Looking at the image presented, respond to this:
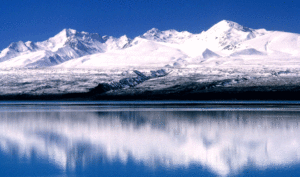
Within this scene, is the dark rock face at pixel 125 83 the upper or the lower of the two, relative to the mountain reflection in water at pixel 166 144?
upper

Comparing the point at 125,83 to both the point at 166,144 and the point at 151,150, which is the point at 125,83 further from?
the point at 151,150

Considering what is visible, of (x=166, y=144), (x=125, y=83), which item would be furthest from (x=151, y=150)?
(x=125, y=83)

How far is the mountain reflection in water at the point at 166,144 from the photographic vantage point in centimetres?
1607

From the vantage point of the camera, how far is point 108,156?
56.3ft

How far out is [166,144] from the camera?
2019cm

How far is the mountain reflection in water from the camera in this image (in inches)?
633

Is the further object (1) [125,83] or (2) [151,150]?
(1) [125,83]

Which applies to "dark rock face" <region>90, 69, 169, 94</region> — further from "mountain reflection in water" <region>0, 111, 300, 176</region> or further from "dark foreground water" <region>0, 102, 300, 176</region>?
"dark foreground water" <region>0, 102, 300, 176</region>

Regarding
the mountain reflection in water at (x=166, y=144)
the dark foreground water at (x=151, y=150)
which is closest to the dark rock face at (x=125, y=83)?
the mountain reflection in water at (x=166, y=144)

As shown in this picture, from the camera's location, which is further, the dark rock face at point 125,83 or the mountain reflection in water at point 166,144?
the dark rock face at point 125,83

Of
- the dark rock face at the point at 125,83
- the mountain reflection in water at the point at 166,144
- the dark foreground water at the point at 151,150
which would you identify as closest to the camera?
the dark foreground water at the point at 151,150

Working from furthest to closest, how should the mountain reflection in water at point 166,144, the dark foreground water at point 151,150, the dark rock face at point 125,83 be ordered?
1. the dark rock face at point 125,83
2. the mountain reflection in water at point 166,144
3. the dark foreground water at point 151,150

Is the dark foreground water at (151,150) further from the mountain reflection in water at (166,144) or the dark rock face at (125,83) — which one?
the dark rock face at (125,83)

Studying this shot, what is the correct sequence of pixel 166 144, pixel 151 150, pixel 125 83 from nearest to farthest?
pixel 151 150, pixel 166 144, pixel 125 83
